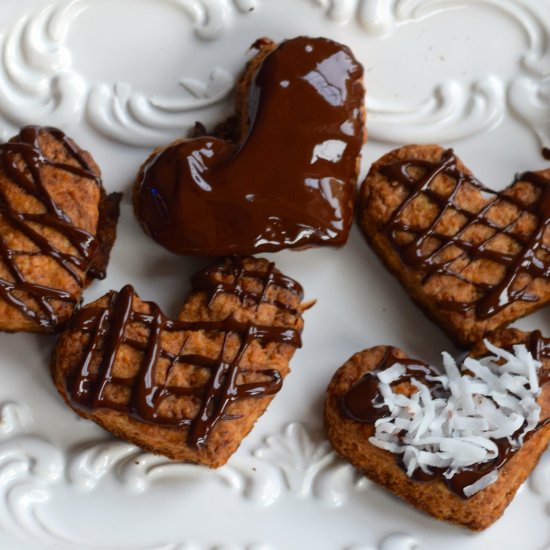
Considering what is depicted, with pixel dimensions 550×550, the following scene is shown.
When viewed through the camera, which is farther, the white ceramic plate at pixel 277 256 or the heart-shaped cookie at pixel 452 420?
the white ceramic plate at pixel 277 256

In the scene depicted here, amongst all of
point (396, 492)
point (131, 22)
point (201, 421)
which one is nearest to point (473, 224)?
point (396, 492)

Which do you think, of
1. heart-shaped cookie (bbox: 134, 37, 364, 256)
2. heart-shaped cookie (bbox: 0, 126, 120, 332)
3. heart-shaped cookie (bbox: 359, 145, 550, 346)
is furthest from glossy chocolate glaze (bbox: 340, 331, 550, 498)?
heart-shaped cookie (bbox: 0, 126, 120, 332)

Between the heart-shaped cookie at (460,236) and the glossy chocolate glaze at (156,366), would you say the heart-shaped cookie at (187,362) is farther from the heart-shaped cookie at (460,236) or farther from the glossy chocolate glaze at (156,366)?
the heart-shaped cookie at (460,236)

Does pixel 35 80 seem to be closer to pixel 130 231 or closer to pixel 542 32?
pixel 130 231

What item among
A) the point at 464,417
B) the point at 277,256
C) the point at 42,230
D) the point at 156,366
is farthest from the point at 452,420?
the point at 42,230

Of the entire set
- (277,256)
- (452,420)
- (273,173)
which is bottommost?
(452,420)

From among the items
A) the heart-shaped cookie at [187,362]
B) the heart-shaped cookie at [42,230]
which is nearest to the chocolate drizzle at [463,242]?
the heart-shaped cookie at [187,362]

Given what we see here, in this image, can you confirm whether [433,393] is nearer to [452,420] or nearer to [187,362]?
[452,420]
